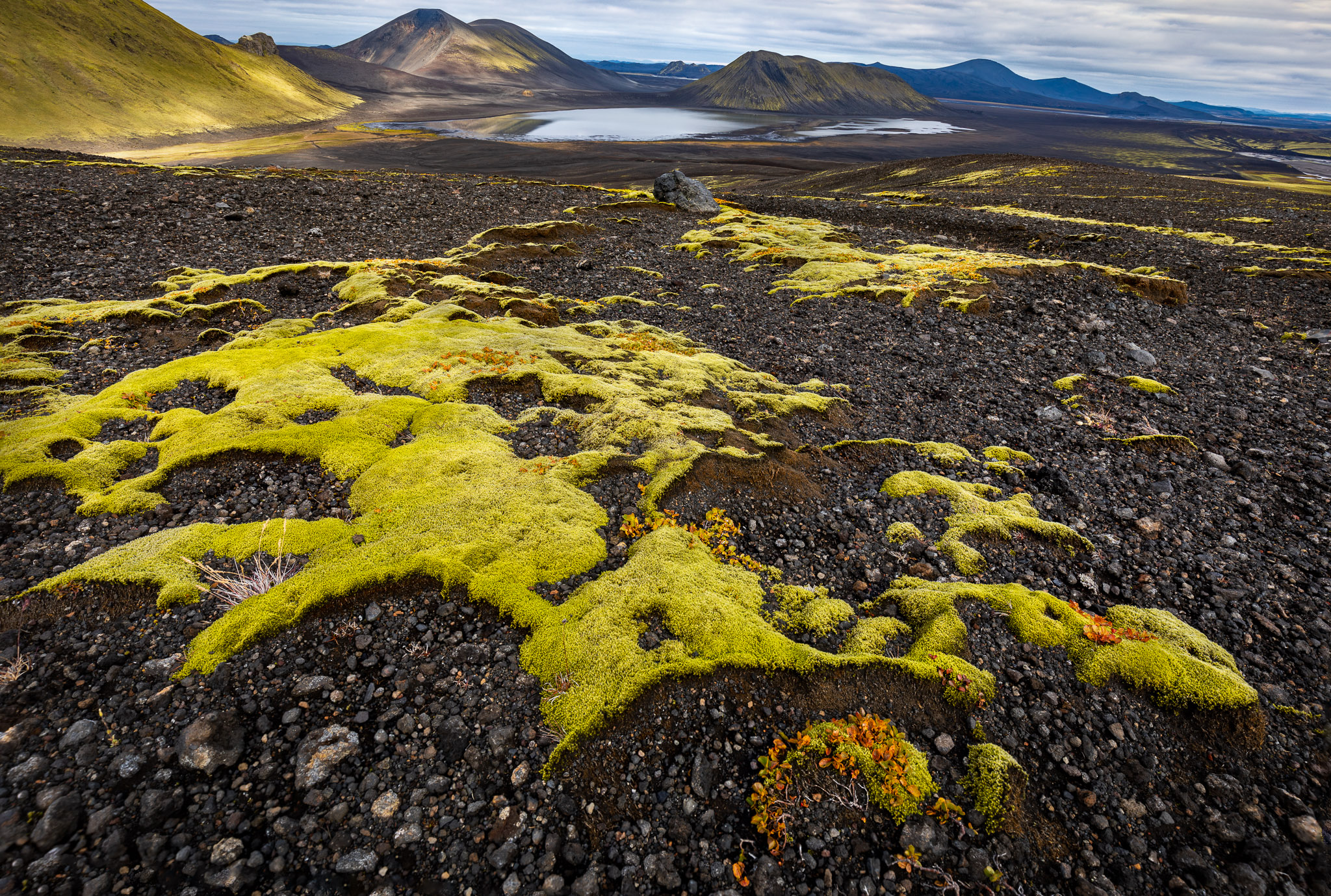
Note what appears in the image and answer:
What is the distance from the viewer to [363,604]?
7.04 meters

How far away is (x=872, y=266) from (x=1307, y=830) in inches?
946

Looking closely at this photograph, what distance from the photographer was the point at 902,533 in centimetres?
922

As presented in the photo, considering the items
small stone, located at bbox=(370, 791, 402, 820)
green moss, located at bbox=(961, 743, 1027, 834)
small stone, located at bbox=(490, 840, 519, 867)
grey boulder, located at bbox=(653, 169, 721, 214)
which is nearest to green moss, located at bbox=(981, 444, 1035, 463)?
green moss, located at bbox=(961, 743, 1027, 834)

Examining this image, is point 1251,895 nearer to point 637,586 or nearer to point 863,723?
point 863,723

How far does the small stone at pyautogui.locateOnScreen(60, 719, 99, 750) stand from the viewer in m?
5.31

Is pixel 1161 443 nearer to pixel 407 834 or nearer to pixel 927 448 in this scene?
pixel 927 448

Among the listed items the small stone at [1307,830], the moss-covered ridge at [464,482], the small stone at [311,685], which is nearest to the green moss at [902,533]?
the moss-covered ridge at [464,482]

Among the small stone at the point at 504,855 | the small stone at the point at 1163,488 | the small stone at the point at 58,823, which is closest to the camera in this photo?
the small stone at the point at 58,823

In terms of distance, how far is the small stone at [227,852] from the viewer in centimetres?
466

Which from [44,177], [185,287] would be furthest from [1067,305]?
[44,177]

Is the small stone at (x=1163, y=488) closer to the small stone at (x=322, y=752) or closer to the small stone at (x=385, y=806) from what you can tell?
the small stone at (x=385, y=806)

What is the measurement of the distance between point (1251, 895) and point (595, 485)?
8771 millimetres

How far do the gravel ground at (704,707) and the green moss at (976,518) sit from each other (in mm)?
298

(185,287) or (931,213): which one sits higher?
(931,213)
